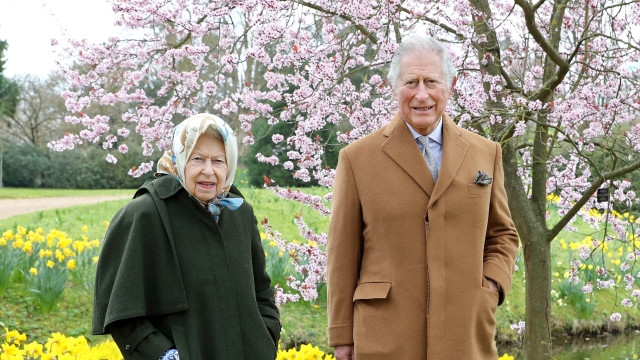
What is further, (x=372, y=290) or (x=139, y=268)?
(x=372, y=290)

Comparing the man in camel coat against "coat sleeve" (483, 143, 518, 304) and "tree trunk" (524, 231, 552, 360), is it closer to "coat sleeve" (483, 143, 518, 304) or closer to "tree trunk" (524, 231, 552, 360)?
"coat sleeve" (483, 143, 518, 304)

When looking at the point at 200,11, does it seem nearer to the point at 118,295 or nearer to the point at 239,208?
the point at 239,208

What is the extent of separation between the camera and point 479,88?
4059 millimetres

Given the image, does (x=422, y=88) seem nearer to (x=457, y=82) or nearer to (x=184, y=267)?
(x=184, y=267)

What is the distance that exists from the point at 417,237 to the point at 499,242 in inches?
14.4

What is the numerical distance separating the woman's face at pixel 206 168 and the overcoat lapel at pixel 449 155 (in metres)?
0.67

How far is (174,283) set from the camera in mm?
1815

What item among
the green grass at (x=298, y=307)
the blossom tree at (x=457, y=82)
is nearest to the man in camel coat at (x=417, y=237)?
the blossom tree at (x=457, y=82)

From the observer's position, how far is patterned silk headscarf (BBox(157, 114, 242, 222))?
1.87 m

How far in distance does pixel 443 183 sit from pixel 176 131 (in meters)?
0.86

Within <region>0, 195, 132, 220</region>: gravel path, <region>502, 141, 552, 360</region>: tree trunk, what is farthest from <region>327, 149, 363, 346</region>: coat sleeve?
<region>0, 195, 132, 220</region>: gravel path

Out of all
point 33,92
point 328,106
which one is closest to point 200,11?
point 328,106

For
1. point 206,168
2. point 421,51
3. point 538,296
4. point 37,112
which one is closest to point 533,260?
point 538,296

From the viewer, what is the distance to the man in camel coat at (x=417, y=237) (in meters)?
1.94
